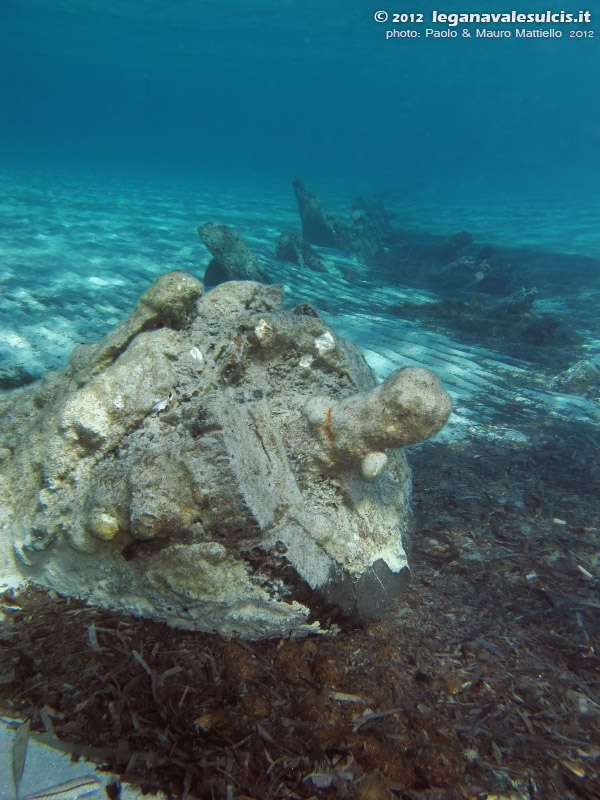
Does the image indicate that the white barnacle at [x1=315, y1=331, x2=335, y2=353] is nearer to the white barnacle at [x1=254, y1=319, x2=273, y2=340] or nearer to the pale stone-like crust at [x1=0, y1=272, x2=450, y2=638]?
the pale stone-like crust at [x1=0, y1=272, x2=450, y2=638]

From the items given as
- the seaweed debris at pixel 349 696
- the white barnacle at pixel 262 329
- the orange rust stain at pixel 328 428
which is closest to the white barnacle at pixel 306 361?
the white barnacle at pixel 262 329

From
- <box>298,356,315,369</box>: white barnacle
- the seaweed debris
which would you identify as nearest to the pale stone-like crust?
<box>298,356,315,369</box>: white barnacle

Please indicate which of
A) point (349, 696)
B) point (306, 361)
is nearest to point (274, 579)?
point (349, 696)

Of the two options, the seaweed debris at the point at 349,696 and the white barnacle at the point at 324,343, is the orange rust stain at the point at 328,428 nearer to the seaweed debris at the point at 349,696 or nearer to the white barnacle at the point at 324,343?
the white barnacle at the point at 324,343

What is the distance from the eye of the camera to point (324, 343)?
2908 millimetres

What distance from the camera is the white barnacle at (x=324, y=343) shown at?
9.52 feet

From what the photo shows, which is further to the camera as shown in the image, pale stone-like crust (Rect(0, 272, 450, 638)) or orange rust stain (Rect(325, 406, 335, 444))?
orange rust stain (Rect(325, 406, 335, 444))

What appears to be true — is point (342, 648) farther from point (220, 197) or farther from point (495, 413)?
point (220, 197)

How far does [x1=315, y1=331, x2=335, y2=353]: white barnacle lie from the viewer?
2902mm

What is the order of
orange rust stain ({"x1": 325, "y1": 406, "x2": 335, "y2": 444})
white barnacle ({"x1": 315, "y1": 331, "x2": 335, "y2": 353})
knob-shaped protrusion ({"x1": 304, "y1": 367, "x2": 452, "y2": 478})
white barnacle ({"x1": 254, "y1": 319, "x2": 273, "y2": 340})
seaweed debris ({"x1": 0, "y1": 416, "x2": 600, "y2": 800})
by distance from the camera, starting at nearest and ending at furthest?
seaweed debris ({"x1": 0, "y1": 416, "x2": 600, "y2": 800}) → knob-shaped protrusion ({"x1": 304, "y1": 367, "x2": 452, "y2": 478}) → orange rust stain ({"x1": 325, "y1": 406, "x2": 335, "y2": 444}) → white barnacle ({"x1": 254, "y1": 319, "x2": 273, "y2": 340}) → white barnacle ({"x1": 315, "y1": 331, "x2": 335, "y2": 353})

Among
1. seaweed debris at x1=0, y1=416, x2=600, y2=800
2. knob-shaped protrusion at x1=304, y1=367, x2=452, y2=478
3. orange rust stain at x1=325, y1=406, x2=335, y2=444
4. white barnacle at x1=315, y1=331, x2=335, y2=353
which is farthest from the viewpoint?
white barnacle at x1=315, y1=331, x2=335, y2=353

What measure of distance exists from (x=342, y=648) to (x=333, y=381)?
65.8 inches

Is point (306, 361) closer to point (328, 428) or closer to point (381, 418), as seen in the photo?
point (328, 428)

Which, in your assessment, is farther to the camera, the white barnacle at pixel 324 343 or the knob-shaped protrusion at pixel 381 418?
the white barnacle at pixel 324 343
